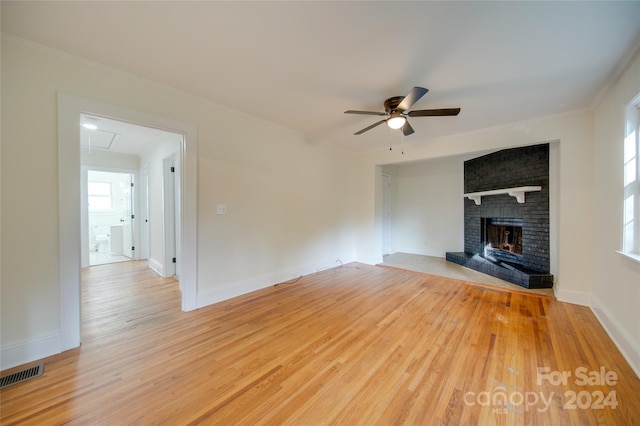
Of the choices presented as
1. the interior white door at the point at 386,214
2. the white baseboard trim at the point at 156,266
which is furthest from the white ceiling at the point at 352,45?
the interior white door at the point at 386,214

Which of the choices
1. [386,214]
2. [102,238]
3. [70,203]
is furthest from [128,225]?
[386,214]

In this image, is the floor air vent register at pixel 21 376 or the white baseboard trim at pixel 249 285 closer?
the floor air vent register at pixel 21 376

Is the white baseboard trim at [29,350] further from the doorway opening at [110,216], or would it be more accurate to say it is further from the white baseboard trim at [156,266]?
the doorway opening at [110,216]

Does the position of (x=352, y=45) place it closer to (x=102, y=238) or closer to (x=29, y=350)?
(x=29, y=350)

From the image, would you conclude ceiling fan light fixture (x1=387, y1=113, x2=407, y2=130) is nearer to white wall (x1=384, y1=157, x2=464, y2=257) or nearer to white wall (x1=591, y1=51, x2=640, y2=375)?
white wall (x1=591, y1=51, x2=640, y2=375)

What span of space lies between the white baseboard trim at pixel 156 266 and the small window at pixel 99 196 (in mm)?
3852

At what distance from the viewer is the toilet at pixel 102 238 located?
645cm

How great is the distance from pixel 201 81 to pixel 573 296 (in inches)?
201

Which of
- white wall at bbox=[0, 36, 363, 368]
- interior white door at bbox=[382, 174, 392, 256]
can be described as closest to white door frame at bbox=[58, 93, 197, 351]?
white wall at bbox=[0, 36, 363, 368]

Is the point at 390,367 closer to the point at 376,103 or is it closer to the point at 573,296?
the point at 376,103

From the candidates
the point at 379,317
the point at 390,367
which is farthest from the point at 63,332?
the point at 379,317

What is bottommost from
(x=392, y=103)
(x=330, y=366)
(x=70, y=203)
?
(x=330, y=366)

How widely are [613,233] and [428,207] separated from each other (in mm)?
3673

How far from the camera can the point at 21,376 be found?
1648 millimetres
